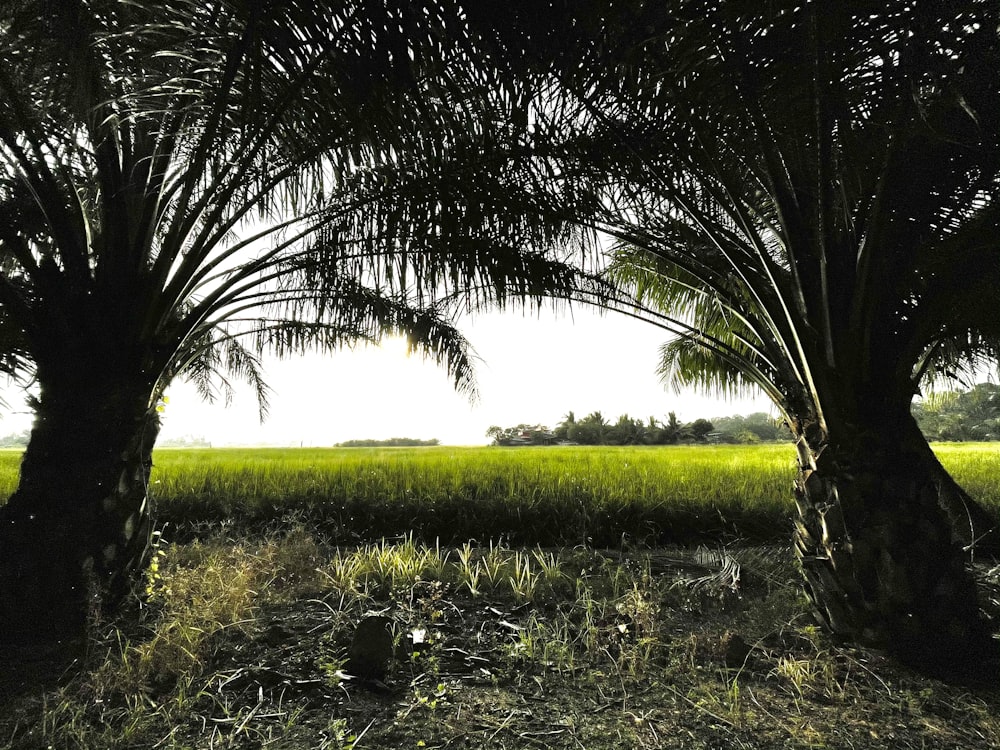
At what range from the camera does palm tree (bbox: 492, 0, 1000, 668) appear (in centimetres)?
203

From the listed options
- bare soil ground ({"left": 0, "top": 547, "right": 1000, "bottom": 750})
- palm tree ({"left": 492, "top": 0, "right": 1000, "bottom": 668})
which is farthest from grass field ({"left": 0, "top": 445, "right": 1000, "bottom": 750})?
palm tree ({"left": 492, "top": 0, "right": 1000, "bottom": 668})

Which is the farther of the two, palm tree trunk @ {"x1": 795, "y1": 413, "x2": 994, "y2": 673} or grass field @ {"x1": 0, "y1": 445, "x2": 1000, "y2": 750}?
palm tree trunk @ {"x1": 795, "y1": 413, "x2": 994, "y2": 673}

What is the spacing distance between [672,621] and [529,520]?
7.22 ft

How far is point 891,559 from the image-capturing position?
2.47 m

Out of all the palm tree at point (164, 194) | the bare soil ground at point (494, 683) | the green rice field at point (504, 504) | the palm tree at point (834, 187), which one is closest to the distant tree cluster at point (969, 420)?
the green rice field at point (504, 504)

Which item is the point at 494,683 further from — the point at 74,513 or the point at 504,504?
the point at 504,504

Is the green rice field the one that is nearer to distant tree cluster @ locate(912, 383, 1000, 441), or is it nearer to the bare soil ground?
the bare soil ground

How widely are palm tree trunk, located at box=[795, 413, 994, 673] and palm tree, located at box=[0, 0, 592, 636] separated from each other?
6.43 ft

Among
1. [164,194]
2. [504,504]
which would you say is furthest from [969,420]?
[164,194]

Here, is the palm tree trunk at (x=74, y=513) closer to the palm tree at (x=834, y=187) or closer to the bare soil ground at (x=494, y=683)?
the bare soil ground at (x=494, y=683)

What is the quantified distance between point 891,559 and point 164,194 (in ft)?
13.6

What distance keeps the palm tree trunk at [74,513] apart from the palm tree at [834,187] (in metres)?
2.68

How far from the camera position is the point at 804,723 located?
1973 millimetres

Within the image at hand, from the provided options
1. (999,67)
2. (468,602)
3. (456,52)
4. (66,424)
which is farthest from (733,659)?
(66,424)
